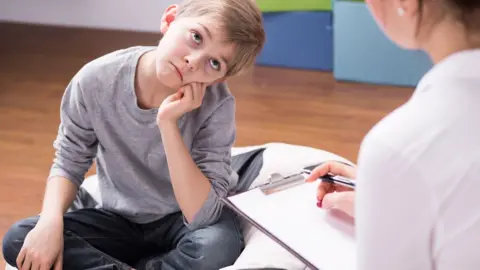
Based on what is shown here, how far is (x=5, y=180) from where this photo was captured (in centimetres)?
188

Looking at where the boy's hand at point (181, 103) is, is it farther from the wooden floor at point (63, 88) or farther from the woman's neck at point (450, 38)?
the wooden floor at point (63, 88)

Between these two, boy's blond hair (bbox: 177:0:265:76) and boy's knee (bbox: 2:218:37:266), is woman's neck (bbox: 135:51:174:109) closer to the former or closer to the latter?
boy's blond hair (bbox: 177:0:265:76)

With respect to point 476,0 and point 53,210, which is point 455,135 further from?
point 53,210

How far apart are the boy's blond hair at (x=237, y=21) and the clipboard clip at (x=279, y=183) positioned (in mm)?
196

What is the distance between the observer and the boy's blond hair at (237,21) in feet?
3.84

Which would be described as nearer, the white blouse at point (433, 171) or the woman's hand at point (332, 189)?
the white blouse at point (433, 171)

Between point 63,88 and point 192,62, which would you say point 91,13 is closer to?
point 63,88

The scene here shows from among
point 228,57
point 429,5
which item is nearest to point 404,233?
point 429,5

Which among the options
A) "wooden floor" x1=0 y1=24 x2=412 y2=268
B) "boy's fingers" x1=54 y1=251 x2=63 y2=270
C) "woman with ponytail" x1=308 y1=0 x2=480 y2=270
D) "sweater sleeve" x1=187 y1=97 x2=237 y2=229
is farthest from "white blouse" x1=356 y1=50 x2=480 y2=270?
"wooden floor" x1=0 y1=24 x2=412 y2=268

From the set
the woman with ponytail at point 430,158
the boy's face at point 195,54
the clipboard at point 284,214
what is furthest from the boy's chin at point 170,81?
the woman with ponytail at point 430,158

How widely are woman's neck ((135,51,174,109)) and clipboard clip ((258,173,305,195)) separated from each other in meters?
0.24

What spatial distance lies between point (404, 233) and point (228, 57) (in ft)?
1.80

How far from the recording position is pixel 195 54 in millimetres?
1163

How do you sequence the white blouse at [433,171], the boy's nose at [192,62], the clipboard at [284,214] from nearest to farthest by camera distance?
the white blouse at [433,171] < the clipboard at [284,214] < the boy's nose at [192,62]
